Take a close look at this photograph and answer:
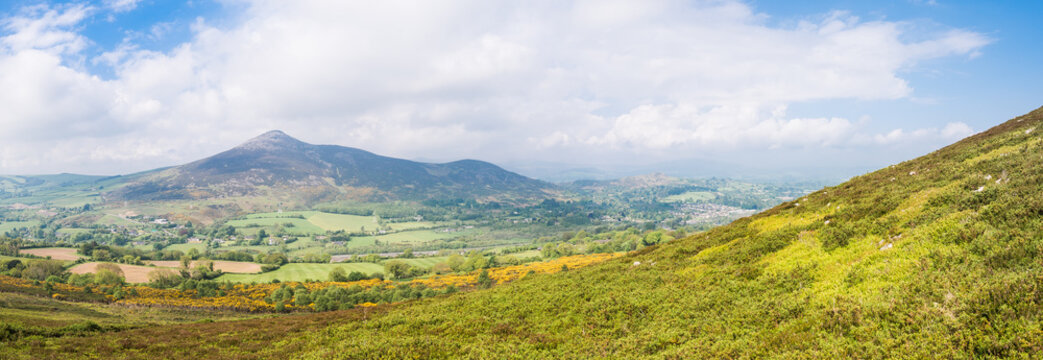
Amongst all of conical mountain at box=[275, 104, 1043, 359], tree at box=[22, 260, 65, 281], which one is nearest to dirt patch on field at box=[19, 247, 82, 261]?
tree at box=[22, 260, 65, 281]

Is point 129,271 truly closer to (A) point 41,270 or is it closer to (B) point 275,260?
(A) point 41,270

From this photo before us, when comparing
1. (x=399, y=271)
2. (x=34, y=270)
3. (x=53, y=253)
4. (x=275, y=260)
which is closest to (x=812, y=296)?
(x=399, y=271)

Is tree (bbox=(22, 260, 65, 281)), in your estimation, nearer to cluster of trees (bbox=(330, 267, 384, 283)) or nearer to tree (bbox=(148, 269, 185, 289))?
tree (bbox=(148, 269, 185, 289))

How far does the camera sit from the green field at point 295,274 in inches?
4186

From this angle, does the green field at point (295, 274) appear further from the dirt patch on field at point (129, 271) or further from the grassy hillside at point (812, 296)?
the grassy hillside at point (812, 296)

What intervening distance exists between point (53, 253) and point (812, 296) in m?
198

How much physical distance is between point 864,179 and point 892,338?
94.5ft

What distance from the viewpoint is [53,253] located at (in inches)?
4916

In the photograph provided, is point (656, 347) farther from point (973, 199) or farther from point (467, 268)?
point (467, 268)

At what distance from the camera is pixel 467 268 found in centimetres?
11419

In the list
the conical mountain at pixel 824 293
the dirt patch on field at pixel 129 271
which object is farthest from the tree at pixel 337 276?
the conical mountain at pixel 824 293

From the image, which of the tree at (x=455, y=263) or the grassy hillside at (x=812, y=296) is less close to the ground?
the grassy hillside at (x=812, y=296)

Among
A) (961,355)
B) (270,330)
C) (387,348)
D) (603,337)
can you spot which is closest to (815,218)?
(603,337)

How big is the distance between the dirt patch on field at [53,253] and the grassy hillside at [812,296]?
152 meters
